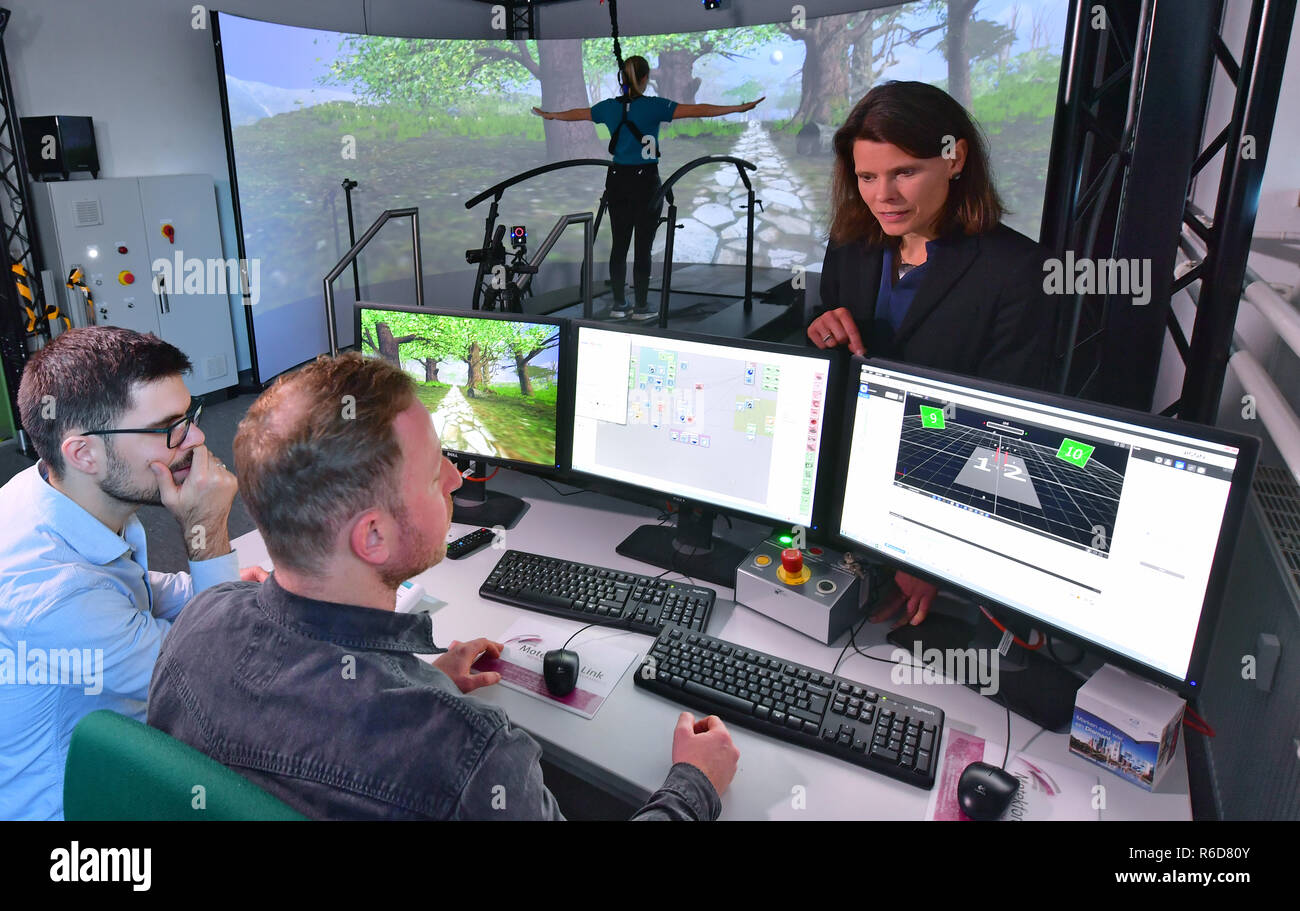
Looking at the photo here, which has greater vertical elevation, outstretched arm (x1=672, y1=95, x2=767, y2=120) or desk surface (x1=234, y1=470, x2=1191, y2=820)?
outstretched arm (x1=672, y1=95, x2=767, y2=120)

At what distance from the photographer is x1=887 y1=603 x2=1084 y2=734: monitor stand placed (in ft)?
4.19

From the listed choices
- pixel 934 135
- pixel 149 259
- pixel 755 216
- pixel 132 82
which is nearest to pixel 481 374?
pixel 934 135

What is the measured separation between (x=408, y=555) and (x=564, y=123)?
23.5 feet

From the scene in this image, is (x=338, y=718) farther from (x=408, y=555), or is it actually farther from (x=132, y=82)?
(x=132, y=82)

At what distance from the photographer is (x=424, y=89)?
6.79 m

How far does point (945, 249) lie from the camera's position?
1859mm

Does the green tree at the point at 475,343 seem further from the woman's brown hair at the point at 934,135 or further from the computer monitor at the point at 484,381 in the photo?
the woman's brown hair at the point at 934,135

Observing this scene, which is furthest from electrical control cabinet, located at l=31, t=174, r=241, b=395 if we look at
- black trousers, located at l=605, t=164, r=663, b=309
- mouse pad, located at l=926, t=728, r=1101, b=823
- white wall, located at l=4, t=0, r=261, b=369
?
mouse pad, located at l=926, t=728, r=1101, b=823

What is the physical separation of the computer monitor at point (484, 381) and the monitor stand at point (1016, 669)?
0.87 metres

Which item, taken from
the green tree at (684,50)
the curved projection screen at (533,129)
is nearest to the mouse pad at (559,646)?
the curved projection screen at (533,129)

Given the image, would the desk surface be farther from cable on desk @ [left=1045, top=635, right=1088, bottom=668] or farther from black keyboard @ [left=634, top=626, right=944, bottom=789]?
cable on desk @ [left=1045, top=635, right=1088, bottom=668]

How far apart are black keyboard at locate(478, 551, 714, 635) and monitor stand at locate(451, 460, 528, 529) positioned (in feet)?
0.83

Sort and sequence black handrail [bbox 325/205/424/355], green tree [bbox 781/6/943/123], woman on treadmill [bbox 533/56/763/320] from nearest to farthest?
black handrail [bbox 325/205/424/355] → woman on treadmill [bbox 533/56/763/320] → green tree [bbox 781/6/943/123]
